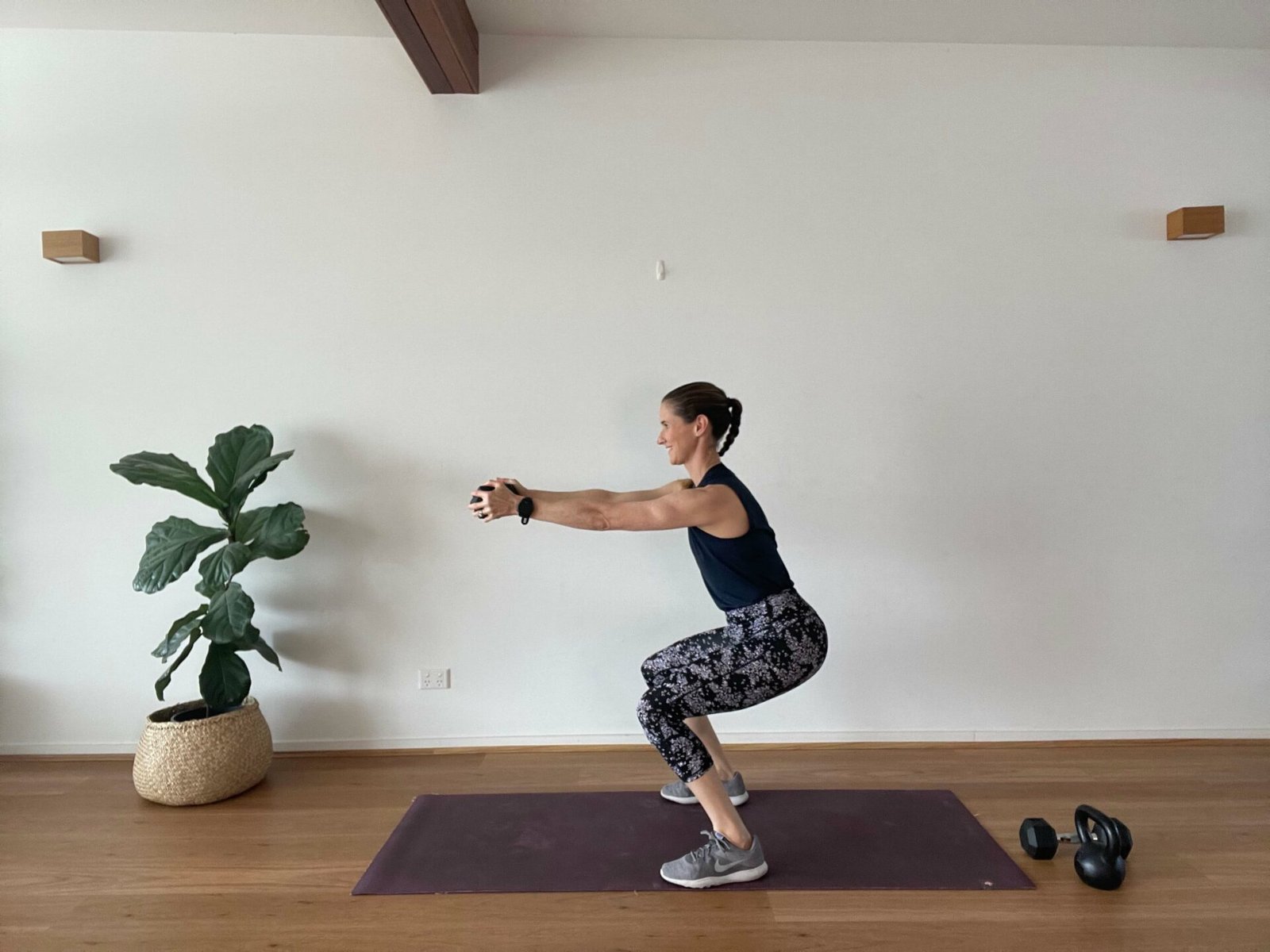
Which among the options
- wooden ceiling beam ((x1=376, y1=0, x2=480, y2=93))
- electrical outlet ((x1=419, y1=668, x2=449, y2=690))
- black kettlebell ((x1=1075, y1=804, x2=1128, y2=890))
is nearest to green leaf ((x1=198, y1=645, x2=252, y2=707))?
electrical outlet ((x1=419, y1=668, x2=449, y2=690))

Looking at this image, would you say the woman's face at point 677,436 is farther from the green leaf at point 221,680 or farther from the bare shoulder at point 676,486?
the green leaf at point 221,680

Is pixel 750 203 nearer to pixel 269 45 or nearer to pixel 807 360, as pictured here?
pixel 807 360

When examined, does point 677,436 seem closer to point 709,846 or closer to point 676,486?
point 676,486

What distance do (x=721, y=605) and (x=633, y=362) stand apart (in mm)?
1214

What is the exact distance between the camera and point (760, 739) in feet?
10.7

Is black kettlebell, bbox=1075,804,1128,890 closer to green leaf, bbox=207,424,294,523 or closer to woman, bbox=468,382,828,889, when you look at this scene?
woman, bbox=468,382,828,889

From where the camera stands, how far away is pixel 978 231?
3297mm

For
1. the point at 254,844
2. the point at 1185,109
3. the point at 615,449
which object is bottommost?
the point at 254,844

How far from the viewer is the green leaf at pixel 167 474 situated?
2762mm

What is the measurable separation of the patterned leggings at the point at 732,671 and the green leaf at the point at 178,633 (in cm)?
163

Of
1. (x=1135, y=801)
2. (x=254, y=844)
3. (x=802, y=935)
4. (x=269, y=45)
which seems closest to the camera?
(x=802, y=935)

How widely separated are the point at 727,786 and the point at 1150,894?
119 cm

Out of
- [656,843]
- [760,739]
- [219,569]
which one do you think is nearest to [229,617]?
[219,569]

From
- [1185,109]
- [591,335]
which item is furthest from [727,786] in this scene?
[1185,109]
